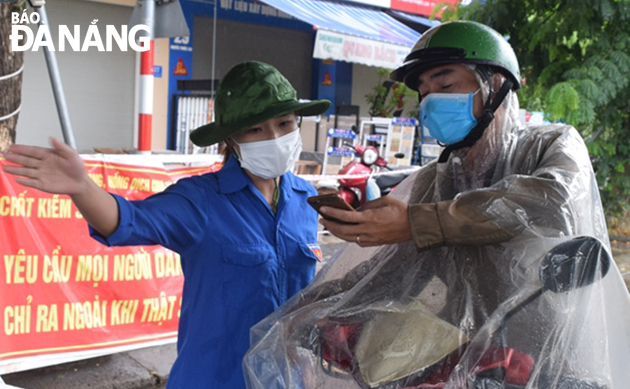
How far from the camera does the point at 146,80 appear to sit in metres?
4.83

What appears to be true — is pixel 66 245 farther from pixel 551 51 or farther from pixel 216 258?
pixel 551 51

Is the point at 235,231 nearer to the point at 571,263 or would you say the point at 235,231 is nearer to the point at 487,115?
the point at 487,115

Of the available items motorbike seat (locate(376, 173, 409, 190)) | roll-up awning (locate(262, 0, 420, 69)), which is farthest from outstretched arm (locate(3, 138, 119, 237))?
roll-up awning (locate(262, 0, 420, 69))

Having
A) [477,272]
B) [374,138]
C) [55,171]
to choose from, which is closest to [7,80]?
[55,171]

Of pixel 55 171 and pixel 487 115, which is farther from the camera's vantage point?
pixel 487 115

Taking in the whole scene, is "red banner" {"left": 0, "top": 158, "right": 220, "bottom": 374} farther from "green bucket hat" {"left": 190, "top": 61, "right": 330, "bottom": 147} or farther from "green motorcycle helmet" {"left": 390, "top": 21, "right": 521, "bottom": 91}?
"green motorcycle helmet" {"left": 390, "top": 21, "right": 521, "bottom": 91}

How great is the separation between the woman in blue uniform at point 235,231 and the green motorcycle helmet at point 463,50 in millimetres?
490

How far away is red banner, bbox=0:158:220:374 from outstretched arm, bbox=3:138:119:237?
8.73 ft

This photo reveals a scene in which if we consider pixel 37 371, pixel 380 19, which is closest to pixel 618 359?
pixel 37 371

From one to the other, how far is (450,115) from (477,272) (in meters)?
0.41

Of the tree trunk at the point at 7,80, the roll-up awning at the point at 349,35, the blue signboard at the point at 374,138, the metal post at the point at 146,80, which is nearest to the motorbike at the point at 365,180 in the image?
the blue signboard at the point at 374,138

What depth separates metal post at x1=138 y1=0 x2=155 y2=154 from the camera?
4.53 meters

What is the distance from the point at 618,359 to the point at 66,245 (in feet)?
11.2

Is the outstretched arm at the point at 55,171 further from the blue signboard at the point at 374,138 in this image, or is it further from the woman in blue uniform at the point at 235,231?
the blue signboard at the point at 374,138
